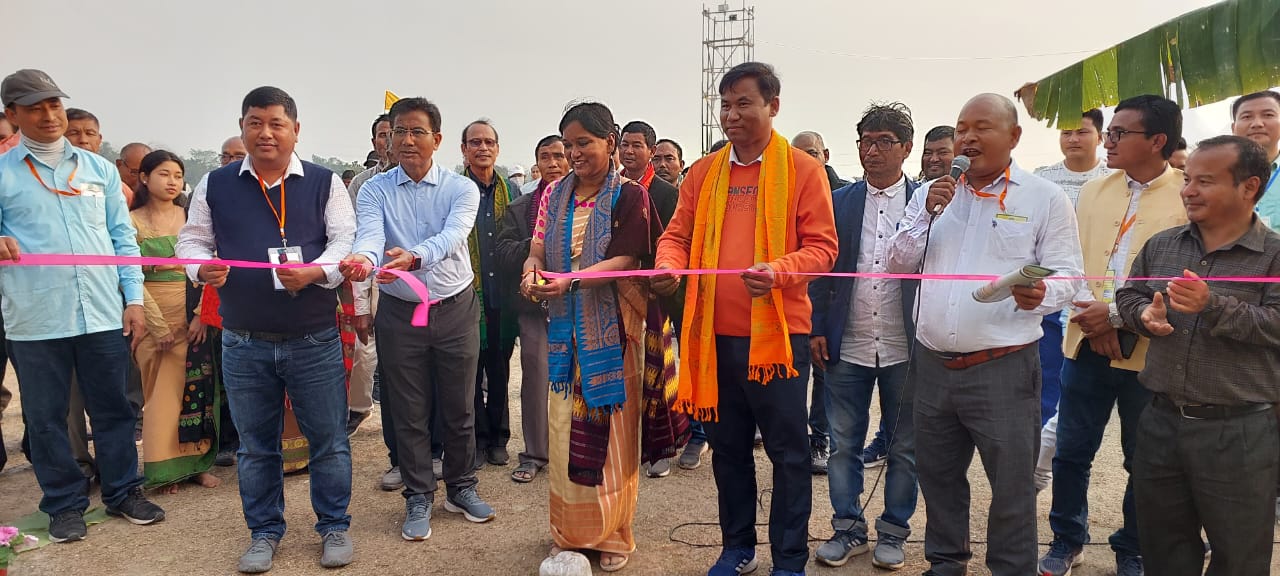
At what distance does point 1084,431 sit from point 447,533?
3.32 meters

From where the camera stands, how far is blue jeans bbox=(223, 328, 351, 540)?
3.68 meters

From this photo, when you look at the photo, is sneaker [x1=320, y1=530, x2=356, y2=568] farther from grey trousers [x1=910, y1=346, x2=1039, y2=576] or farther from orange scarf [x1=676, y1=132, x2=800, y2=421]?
grey trousers [x1=910, y1=346, x2=1039, y2=576]

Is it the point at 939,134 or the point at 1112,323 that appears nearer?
the point at 1112,323

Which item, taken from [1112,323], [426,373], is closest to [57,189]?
[426,373]

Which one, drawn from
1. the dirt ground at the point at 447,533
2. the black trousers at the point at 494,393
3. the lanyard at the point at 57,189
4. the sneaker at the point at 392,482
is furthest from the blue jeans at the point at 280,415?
the black trousers at the point at 494,393

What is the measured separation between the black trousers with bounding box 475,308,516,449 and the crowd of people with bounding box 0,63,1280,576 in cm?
80

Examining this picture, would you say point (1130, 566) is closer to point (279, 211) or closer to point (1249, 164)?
point (1249, 164)

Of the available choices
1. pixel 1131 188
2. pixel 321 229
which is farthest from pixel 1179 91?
pixel 321 229

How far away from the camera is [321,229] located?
3.75 metres

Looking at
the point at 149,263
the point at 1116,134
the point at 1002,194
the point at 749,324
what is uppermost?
the point at 1116,134

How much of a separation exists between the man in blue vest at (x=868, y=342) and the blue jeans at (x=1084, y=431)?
70 centimetres

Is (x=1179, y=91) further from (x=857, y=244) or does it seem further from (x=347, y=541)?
(x=347, y=541)

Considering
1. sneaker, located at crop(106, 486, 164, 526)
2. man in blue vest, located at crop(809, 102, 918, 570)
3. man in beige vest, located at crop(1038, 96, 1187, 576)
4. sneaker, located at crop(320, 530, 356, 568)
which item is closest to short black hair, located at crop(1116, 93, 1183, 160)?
man in beige vest, located at crop(1038, 96, 1187, 576)

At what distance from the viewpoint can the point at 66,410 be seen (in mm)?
4137
